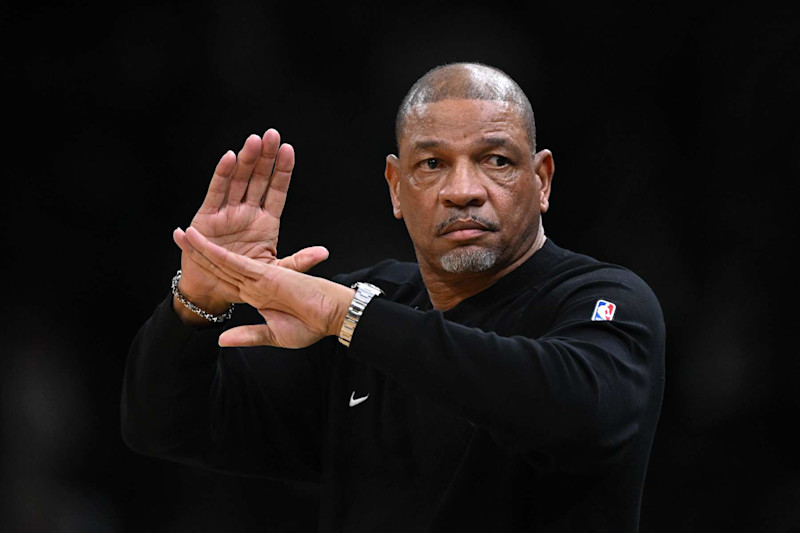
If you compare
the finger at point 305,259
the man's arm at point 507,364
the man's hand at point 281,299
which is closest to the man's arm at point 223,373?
the finger at point 305,259

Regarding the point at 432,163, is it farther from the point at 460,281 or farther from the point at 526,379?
the point at 526,379

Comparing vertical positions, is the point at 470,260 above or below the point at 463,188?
below

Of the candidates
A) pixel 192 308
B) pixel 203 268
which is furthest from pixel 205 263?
pixel 192 308

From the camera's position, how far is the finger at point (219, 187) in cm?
224

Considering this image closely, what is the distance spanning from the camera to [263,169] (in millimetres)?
2287

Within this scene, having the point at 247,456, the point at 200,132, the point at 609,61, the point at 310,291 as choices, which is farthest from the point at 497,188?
the point at 200,132

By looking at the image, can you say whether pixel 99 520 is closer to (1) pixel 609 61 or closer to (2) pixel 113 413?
(2) pixel 113 413

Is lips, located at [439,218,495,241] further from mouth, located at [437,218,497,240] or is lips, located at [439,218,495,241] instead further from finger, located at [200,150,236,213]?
finger, located at [200,150,236,213]

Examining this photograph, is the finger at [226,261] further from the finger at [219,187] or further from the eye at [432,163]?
the eye at [432,163]

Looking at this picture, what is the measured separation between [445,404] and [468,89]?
81 centimetres

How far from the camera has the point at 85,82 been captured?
3.75 meters

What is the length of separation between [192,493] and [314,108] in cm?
141

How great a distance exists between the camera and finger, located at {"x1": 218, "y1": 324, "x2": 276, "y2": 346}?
6.58ft

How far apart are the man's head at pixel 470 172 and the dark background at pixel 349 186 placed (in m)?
1.24
